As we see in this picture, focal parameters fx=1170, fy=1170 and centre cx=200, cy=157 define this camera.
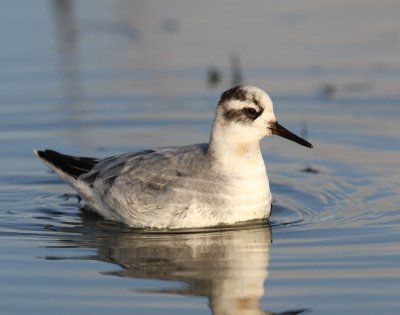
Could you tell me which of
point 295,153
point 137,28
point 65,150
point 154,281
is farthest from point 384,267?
point 137,28

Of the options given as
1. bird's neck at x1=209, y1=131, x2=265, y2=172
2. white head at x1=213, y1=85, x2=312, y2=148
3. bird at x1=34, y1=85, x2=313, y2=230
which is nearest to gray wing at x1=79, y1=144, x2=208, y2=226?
bird at x1=34, y1=85, x2=313, y2=230

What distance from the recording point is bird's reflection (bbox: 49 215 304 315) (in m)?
9.51

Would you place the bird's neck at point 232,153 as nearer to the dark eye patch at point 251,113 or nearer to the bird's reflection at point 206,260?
the dark eye patch at point 251,113

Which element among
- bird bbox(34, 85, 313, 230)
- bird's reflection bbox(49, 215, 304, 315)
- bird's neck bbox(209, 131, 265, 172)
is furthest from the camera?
bird's neck bbox(209, 131, 265, 172)

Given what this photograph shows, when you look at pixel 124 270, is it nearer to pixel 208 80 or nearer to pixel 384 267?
pixel 384 267

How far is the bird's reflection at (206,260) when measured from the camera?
9.51m

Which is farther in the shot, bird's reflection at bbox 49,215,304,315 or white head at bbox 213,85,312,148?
white head at bbox 213,85,312,148

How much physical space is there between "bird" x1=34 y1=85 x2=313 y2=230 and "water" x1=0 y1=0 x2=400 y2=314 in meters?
0.21

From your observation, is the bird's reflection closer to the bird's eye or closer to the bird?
the bird

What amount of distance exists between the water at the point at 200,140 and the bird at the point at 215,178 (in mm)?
209

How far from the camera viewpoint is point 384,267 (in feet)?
32.7

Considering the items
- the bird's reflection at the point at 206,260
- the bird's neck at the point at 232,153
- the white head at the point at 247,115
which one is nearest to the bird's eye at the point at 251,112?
the white head at the point at 247,115

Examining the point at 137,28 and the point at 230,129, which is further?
the point at 137,28

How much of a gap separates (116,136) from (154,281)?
18.4 feet
